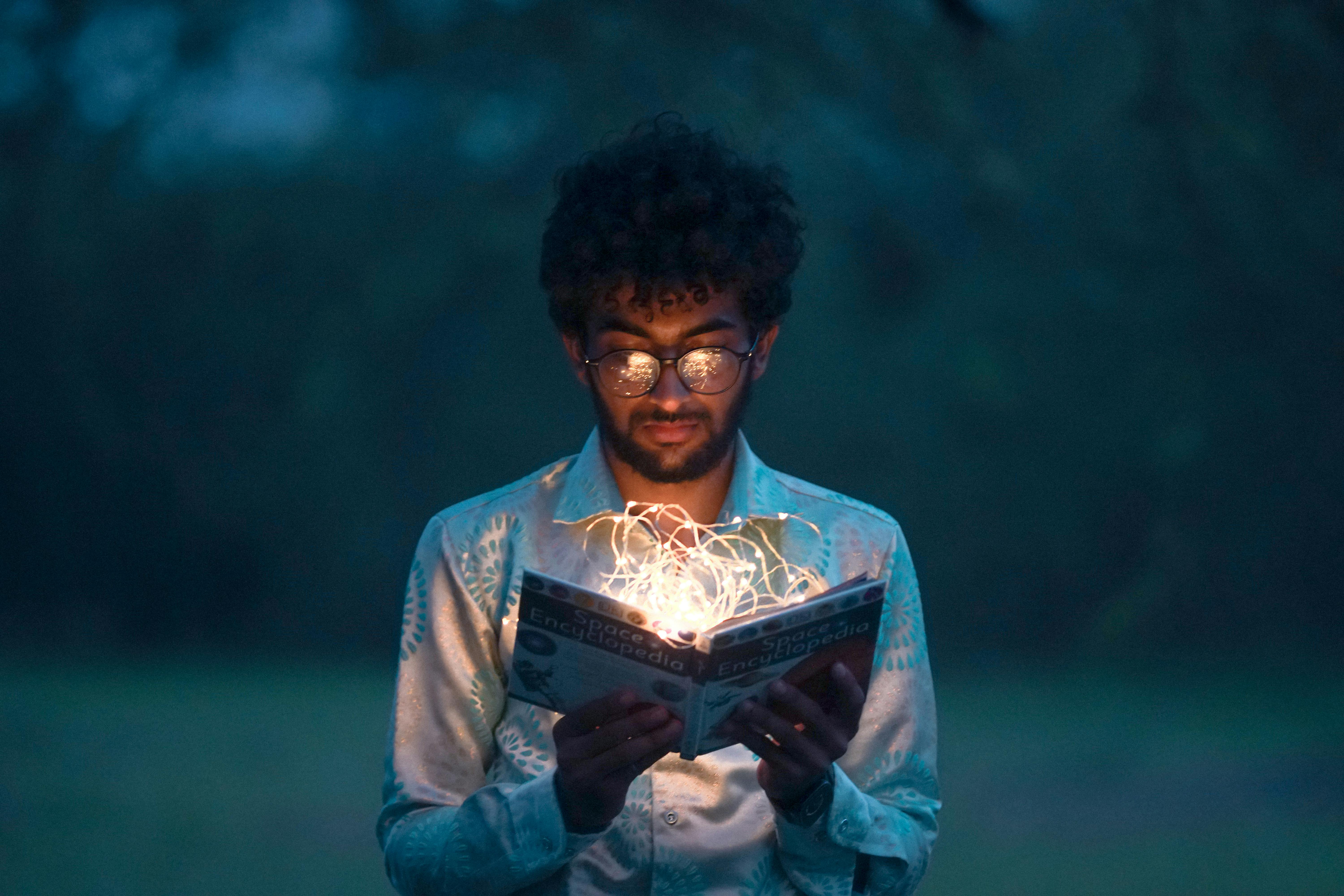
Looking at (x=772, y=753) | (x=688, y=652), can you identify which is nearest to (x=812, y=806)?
(x=772, y=753)

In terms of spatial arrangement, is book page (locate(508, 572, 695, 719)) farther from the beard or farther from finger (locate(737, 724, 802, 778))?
the beard

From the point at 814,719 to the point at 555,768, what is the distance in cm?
36

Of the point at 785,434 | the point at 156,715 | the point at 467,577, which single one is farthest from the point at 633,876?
the point at 156,715

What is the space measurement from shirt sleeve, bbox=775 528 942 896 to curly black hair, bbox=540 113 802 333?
1.62ft

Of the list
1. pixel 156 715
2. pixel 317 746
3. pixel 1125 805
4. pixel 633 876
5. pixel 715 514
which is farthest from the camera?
pixel 156 715

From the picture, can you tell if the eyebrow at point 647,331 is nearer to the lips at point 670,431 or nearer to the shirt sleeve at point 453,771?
the lips at point 670,431

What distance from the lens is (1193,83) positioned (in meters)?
4.90

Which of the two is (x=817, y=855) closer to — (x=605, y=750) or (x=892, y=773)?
(x=892, y=773)

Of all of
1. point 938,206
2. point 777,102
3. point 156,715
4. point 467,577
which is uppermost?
point 777,102

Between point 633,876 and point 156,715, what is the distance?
3.59m

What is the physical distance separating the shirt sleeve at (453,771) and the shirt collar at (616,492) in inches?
8.0

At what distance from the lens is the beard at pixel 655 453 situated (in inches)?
70.1

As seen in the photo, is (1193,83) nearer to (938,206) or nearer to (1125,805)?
(938,206)

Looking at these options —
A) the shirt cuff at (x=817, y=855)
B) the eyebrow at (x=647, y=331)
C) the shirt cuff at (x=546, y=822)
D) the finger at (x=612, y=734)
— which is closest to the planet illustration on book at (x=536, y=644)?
the finger at (x=612, y=734)
